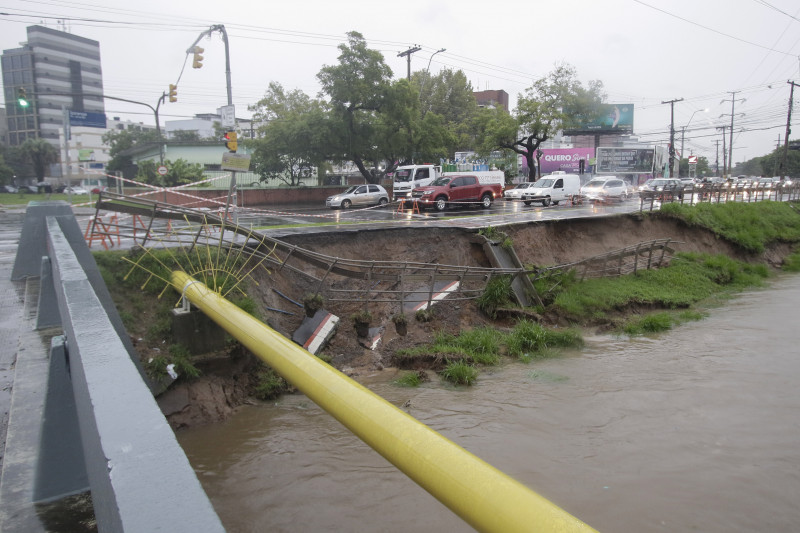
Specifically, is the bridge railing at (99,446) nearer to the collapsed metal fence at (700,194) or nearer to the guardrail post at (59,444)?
the guardrail post at (59,444)

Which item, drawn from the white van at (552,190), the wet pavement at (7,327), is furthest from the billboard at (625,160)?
the wet pavement at (7,327)

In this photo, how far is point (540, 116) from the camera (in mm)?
40156

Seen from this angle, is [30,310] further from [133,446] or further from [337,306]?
[337,306]

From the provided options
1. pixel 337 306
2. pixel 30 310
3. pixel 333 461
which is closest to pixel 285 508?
pixel 333 461

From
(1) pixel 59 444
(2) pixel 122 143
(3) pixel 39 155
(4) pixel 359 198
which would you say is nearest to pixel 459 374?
(1) pixel 59 444

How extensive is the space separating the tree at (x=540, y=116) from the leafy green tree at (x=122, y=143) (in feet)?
96.1

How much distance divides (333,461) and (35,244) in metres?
5.79

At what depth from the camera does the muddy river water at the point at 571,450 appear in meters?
5.78

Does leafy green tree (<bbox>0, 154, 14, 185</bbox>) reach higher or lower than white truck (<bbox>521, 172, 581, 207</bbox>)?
higher

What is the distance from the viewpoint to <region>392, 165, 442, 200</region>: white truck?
3089 centimetres

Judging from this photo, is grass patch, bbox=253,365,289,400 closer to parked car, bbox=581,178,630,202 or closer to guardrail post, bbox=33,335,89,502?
guardrail post, bbox=33,335,89,502

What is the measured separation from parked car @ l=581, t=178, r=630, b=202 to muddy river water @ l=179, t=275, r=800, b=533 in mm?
22727

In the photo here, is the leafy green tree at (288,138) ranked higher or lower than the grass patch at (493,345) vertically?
higher

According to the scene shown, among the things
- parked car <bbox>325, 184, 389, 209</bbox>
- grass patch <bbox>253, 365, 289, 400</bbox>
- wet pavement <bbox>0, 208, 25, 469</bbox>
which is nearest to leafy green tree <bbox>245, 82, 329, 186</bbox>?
parked car <bbox>325, 184, 389, 209</bbox>
